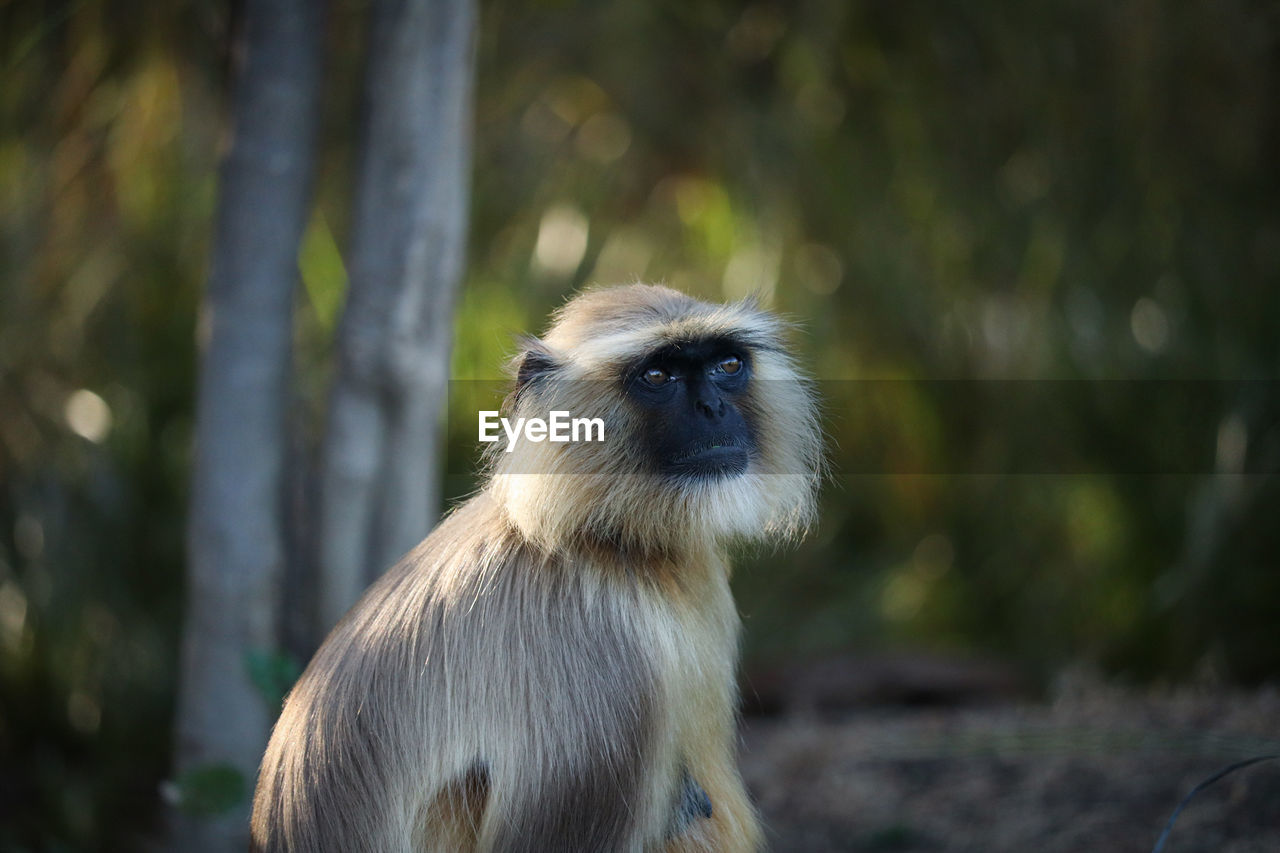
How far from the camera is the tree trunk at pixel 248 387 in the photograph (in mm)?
3727

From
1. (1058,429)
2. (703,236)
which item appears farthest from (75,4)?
(1058,429)

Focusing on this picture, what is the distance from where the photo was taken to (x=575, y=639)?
2.43 m

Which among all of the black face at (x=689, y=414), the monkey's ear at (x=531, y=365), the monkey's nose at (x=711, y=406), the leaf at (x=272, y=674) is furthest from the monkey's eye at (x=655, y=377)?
the leaf at (x=272, y=674)

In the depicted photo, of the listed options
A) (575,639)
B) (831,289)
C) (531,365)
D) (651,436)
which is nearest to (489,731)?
(575,639)

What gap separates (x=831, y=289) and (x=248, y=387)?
3.99 m

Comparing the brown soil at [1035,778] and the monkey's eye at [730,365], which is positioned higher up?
the monkey's eye at [730,365]

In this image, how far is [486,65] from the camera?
6.35m

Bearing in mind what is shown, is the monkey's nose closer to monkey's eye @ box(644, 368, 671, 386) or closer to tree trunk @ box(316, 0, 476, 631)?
monkey's eye @ box(644, 368, 671, 386)

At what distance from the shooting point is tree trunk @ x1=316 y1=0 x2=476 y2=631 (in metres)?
3.69

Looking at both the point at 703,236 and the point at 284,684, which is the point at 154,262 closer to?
the point at 284,684

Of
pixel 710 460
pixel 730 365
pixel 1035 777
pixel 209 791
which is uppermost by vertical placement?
pixel 730 365

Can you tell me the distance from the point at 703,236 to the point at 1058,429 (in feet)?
8.26

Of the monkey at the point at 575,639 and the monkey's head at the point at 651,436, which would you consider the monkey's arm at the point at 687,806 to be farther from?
the monkey's head at the point at 651,436

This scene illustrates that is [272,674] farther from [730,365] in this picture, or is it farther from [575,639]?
[730,365]
